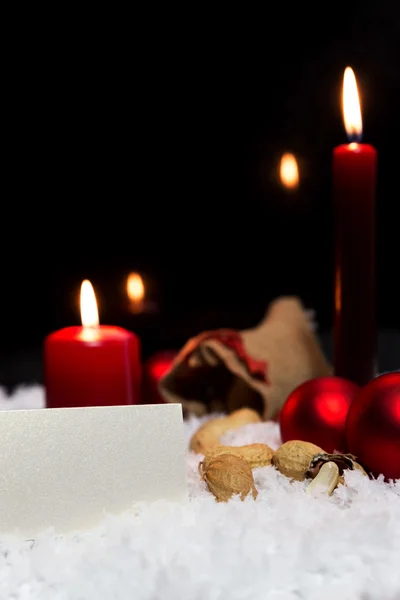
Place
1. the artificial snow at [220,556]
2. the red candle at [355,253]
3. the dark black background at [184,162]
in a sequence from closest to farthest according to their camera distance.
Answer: the artificial snow at [220,556] → the red candle at [355,253] → the dark black background at [184,162]

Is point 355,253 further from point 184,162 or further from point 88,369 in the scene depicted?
point 184,162

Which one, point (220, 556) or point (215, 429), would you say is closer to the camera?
point (220, 556)

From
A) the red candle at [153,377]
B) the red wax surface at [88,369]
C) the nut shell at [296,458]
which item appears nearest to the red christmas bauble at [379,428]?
the nut shell at [296,458]

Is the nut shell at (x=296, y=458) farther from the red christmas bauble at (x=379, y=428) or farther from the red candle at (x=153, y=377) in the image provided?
the red candle at (x=153, y=377)

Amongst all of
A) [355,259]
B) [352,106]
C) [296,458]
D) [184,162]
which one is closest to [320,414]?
[296,458]

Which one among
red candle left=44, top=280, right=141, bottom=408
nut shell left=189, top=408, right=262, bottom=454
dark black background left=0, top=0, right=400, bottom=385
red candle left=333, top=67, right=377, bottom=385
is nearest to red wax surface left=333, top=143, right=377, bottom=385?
red candle left=333, top=67, right=377, bottom=385

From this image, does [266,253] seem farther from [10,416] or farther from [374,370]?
[10,416]

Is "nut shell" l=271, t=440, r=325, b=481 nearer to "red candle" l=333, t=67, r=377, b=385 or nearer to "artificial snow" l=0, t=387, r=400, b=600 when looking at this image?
"artificial snow" l=0, t=387, r=400, b=600
